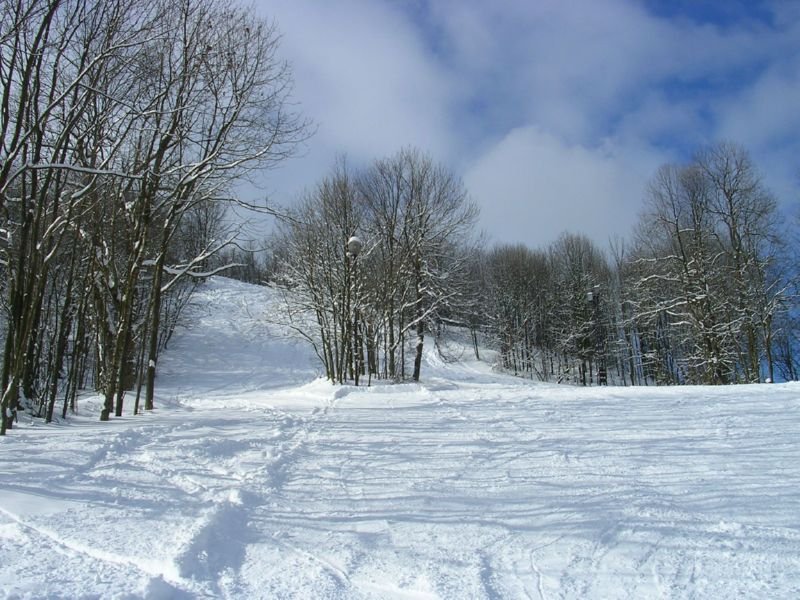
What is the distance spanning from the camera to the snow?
2.72 m

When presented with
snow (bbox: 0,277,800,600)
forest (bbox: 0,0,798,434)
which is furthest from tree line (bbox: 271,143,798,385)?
snow (bbox: 0,277,800,600)

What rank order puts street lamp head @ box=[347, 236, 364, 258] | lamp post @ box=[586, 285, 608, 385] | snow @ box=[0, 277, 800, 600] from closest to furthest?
snow @ box=[0, 277, 800, 600]
street lamp head @ box=[347, 236, 364, 258]
lamp post @ box=[586, 285, 608, 385]

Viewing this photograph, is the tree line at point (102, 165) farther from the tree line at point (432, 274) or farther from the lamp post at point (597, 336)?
the lamp post at point (597, 336)

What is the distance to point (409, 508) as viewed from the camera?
4008 mm

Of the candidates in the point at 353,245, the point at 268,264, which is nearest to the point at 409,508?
the point at 353,245

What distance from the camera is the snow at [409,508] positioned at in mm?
2725

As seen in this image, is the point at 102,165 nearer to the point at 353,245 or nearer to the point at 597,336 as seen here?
the point at 353,245

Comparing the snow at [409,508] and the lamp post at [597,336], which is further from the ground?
the lamp post at [597,336]

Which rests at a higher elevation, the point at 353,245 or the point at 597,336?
the point at 353,245

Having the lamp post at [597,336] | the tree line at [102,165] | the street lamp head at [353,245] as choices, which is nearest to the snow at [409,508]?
the tree line at [102,165]

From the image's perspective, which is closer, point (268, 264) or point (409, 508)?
point (409, 508)

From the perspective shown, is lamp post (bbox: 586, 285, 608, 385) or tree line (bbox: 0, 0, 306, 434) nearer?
A: tree line (bbox: 0, 0, 306, 434)

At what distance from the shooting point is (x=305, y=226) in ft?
67.5

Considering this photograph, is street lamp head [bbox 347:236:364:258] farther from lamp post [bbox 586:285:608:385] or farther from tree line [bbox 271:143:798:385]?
lamp post [bbox 586:285:608:385]
